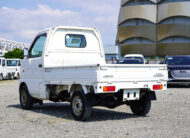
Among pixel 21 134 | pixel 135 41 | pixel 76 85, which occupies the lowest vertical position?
pixel 21 134

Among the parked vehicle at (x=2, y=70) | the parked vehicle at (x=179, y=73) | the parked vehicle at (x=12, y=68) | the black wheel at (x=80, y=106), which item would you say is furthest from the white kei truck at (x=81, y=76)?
the parked vehicle at (x=12, y=68)

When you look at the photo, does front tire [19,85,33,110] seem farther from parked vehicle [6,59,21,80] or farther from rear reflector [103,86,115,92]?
parked vehicle [6,59,21,80]

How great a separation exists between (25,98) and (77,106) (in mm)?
2879

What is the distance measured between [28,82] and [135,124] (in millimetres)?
4074

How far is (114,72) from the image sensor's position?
7.68 metres

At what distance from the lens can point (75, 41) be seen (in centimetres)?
1016

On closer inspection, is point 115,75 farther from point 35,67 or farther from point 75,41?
point 35,67

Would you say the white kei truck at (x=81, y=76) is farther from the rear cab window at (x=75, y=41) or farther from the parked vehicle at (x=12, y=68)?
the parked vehicle at (x=12, y=68)

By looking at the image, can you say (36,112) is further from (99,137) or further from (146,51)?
(146,51)

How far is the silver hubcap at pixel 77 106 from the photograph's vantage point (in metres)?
8.08

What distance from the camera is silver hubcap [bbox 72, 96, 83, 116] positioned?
318 inches

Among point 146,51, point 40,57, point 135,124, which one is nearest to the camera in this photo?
point 135,124

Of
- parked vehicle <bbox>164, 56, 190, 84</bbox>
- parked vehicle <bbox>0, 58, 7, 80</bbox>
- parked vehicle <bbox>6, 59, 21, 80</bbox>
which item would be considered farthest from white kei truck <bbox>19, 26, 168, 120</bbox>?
parked vehicle <bbox>6, 59, 21, 80</bbox>

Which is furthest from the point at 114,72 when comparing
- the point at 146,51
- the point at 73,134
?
the point at 146,51
